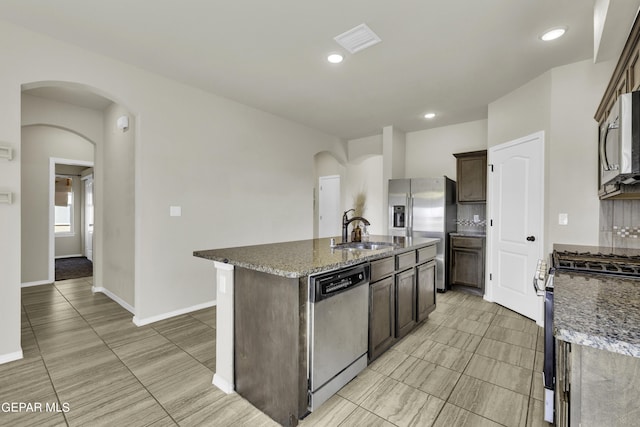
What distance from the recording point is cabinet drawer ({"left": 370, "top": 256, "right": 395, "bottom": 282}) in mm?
2234

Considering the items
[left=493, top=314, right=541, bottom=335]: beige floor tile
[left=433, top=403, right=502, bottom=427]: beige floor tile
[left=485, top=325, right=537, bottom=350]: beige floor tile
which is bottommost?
[left=433, top=403, right=502, bottom=427]: beige floor tile

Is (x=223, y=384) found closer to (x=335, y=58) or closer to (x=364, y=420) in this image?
(x=364, y=420)

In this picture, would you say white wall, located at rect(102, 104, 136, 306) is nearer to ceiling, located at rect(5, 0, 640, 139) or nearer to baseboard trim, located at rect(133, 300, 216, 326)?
baseboard trim, located at rect(133, 300, 216, 326)

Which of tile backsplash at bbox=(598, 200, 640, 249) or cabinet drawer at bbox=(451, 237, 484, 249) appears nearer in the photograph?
tile backsplash at bbox=(598, 200, 640, 249)

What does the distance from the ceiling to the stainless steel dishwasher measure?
1.95 metres

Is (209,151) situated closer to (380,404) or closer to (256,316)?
(256,316)

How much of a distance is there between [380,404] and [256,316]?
3.22 feet

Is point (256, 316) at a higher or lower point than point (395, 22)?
lower

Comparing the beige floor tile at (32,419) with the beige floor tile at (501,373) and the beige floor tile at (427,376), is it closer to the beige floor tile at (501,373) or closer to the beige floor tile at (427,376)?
the beige floor tile at (427,376)

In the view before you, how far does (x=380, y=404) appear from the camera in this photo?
1907 mm

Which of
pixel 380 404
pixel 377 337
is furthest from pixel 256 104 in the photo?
pixel 380 404

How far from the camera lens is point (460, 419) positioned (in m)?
1.78

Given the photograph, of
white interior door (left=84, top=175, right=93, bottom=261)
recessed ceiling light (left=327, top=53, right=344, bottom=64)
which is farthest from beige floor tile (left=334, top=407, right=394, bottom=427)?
white interior door (left=84, top=175, right=93, bottom=261)

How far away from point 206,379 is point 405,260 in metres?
1.86
